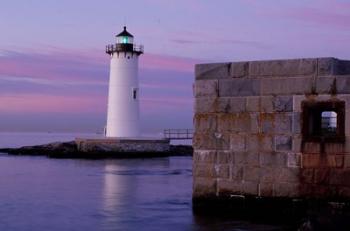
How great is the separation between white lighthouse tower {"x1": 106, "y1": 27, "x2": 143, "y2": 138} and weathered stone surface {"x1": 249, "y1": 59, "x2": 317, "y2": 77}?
97.1 feet

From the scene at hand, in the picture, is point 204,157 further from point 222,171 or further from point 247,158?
point 247,158

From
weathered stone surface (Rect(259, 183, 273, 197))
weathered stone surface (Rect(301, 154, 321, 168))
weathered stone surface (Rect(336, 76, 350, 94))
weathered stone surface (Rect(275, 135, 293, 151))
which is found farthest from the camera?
weathered stone surface (Rect(259, 183, 273, 197))

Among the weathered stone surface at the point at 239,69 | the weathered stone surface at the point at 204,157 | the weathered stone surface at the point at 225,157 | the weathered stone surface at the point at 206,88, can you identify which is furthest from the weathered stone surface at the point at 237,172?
the weathered stone surface at the point at 239,69

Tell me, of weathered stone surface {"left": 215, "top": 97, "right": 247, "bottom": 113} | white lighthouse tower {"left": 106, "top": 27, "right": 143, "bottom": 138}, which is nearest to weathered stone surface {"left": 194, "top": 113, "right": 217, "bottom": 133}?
weathered stone surface {"left": 215, "top": 97, "right": 247, "bottom": 113}

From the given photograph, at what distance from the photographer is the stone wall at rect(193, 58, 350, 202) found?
9.17m

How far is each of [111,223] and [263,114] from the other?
3523mm

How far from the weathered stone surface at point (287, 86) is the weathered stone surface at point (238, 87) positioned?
14 cm

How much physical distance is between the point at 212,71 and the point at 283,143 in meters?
1.72

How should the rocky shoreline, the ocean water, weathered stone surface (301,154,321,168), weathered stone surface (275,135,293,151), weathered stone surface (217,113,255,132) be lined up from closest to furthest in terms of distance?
weathered stone surface (301,154,321,168) < weathered stone surface (275,135,293,151) < weathered stone surface (217,113,255,132) < the ocean water < the rocky shoreline

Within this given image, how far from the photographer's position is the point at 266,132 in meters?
9.73

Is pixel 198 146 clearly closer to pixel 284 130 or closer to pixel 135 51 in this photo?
pixel 284 130

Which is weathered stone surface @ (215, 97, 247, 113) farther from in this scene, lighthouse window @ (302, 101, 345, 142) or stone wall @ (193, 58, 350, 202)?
lighthouse window @ (302, 101, 345, 142)

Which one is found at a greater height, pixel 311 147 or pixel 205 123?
pixel 205 123

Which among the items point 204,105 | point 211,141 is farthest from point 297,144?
point 204,105
